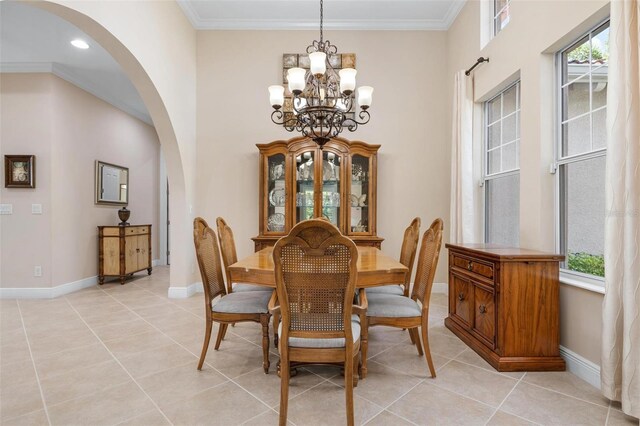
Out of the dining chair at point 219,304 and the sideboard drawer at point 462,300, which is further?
the sideboard drawer at point 462,300

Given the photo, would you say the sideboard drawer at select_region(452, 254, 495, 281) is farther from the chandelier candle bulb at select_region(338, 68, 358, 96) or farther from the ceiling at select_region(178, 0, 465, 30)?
the ceiling at select_region(178, 0, 465, 30)

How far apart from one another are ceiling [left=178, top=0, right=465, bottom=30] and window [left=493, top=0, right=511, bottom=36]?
1.88 feet

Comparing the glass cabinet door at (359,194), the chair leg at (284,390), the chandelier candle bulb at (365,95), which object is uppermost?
the chandelier candle bulb at (365,95)

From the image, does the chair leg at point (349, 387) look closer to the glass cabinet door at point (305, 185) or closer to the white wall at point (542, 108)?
the white wall at point (542, 108)

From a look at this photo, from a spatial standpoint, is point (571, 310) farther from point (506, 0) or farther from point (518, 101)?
point (506, 0)

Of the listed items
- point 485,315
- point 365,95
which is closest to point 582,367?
point 485,315

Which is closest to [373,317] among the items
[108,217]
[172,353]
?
[172,353]

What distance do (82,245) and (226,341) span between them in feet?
10.8

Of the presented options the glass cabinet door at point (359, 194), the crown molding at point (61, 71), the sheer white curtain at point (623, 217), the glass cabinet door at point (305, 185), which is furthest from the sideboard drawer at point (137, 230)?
the sheer white curtain at point (623, 217)

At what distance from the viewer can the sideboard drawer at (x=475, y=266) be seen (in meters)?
2.30

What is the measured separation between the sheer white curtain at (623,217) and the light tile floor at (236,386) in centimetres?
27

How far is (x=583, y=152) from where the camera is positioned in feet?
7.26

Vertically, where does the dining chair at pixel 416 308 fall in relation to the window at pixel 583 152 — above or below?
below

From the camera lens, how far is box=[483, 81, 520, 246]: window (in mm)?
2998
